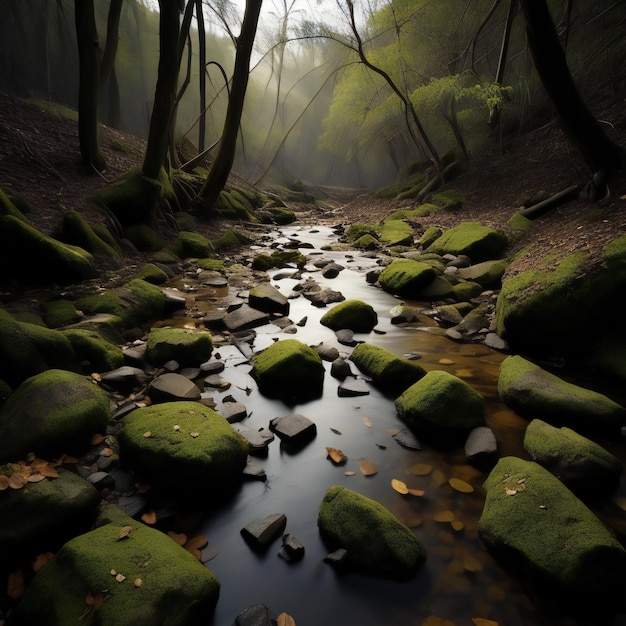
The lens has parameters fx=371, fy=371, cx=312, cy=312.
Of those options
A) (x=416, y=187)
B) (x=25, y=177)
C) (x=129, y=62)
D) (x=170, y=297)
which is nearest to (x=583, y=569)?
(x=170, y=297)

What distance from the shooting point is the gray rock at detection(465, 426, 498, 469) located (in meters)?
2.67

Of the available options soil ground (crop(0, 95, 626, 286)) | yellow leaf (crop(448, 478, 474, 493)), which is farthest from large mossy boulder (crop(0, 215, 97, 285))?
yellow leaf (crop(448, 478, 474, 493))

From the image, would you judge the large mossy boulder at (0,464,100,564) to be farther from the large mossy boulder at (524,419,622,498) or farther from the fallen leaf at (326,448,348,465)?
the large mossy boulder at (524,419,622,498)

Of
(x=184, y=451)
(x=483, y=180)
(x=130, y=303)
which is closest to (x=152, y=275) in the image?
(x=130, y=303)

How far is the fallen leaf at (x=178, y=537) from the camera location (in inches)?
81.1

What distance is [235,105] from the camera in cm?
1030

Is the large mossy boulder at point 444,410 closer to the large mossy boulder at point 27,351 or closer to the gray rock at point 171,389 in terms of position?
the gray rock at point 171,389

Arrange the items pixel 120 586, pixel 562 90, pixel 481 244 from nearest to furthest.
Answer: pixel 120 586
pixel 562 90
pixel 481 244

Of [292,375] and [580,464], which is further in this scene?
[292,375]

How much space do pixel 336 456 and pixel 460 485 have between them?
0.88 meters

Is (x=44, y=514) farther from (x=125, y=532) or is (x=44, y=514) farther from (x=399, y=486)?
(x=399, y=486)

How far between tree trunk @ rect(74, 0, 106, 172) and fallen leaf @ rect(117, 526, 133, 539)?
29.6 feet

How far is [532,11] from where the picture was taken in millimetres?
5656

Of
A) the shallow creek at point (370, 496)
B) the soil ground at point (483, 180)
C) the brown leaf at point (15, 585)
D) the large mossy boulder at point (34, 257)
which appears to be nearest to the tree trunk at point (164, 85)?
the soil ground at point (483, 180)
